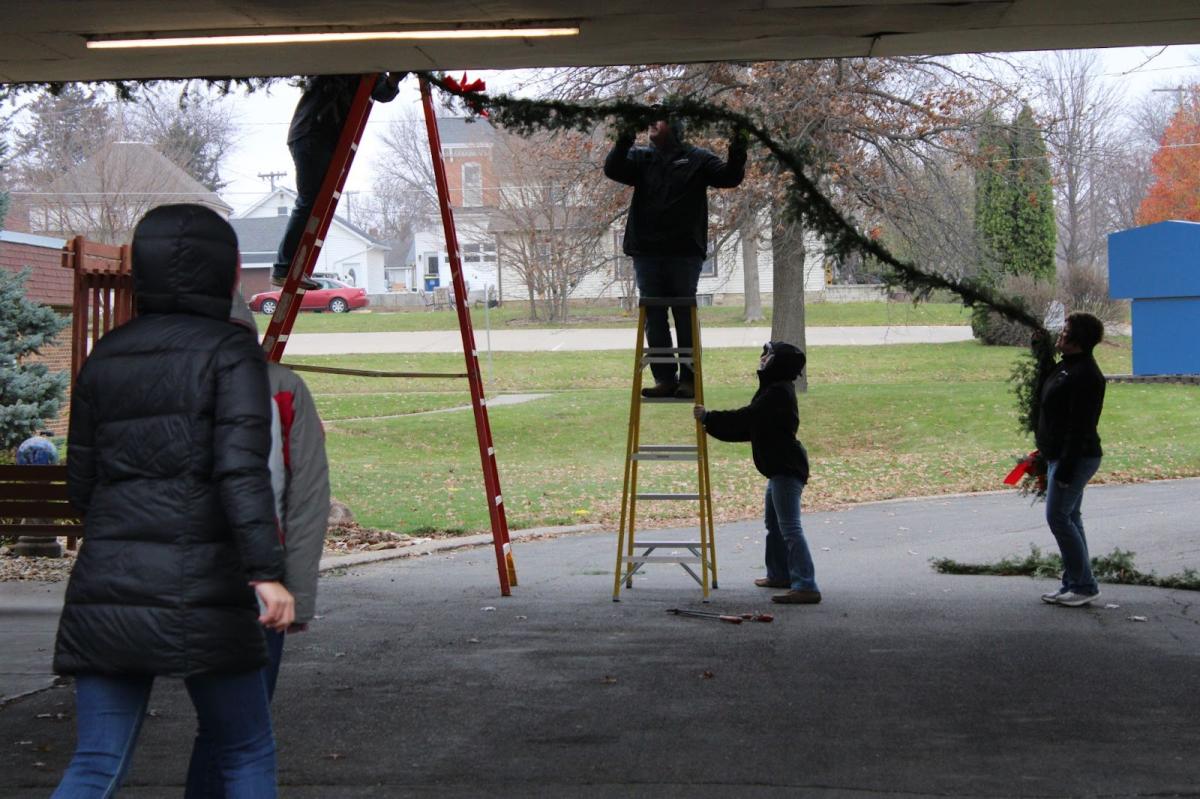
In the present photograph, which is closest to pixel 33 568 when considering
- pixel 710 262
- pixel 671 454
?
pixel 671 454

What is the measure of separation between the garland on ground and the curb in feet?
15.6

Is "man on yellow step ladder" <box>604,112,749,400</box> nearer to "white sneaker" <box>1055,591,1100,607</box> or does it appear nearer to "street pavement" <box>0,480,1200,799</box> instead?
"street pavement" <box>0,480,1200,799</box>

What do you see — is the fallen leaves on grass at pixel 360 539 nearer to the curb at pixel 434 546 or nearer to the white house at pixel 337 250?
the curb at pixel 434 546

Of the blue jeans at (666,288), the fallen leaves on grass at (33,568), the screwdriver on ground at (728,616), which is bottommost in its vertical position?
the fallen leaves on grass at (33,568)

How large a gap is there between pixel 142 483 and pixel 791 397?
6.30 meters

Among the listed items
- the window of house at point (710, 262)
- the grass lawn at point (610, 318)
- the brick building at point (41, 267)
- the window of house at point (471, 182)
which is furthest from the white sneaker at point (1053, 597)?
the window of house at point (471, 182)

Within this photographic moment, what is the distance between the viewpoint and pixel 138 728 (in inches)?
144

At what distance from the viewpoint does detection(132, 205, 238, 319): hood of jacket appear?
3645 mm

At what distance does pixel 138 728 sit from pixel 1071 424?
672 centimetres

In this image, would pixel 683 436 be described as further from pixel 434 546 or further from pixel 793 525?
pixel 793 525

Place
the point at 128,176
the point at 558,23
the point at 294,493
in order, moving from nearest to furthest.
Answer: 1. the point at 294,493
2. the point at 558,23
3. the point at 128,176

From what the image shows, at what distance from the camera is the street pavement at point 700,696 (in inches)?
206

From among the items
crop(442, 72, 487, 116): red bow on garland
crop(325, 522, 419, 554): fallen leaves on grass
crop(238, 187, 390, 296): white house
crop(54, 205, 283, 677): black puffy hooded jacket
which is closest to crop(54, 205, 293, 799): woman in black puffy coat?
crop(54, 205, 283, 677): black puffy hooded jacket

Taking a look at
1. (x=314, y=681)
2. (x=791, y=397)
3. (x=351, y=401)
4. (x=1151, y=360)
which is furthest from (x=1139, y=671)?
(x=351, y=401)
